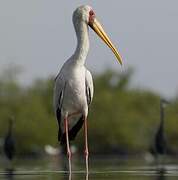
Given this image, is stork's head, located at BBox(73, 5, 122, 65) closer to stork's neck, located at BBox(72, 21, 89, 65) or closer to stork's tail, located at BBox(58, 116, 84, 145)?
stork's neck, located at BBox(72, 21, 89, 65)

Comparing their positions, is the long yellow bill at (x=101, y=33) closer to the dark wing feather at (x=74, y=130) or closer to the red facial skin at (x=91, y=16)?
the red facial skin at (x=91, y=16)

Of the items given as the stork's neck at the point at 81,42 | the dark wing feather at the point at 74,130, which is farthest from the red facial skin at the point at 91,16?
the dark wing feather at the point at 74,130

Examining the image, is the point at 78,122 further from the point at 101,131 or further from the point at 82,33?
the point at 101,131

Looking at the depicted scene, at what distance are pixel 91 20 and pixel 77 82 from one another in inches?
49.6

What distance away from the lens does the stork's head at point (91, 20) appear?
59.4 feet

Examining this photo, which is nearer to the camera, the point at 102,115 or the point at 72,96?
the point at 72,96

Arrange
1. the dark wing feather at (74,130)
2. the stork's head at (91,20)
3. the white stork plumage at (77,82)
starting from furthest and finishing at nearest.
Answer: the dark wing feather at (74,130)
the stork's head at (91,20)
the white stork plumage at (77,82)

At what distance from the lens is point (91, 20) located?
715 inches

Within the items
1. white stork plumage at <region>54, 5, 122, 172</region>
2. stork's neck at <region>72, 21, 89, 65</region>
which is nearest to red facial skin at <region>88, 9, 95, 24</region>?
white stork plumage at <region>54, 5, 122, 172</region>

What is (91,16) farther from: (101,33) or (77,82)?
(77,82)

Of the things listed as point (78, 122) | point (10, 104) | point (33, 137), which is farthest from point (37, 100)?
point (78, 122)

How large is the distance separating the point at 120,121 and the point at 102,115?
4.72 feet

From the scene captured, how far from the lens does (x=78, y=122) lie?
18594mm

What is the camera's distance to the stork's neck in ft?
58.0
